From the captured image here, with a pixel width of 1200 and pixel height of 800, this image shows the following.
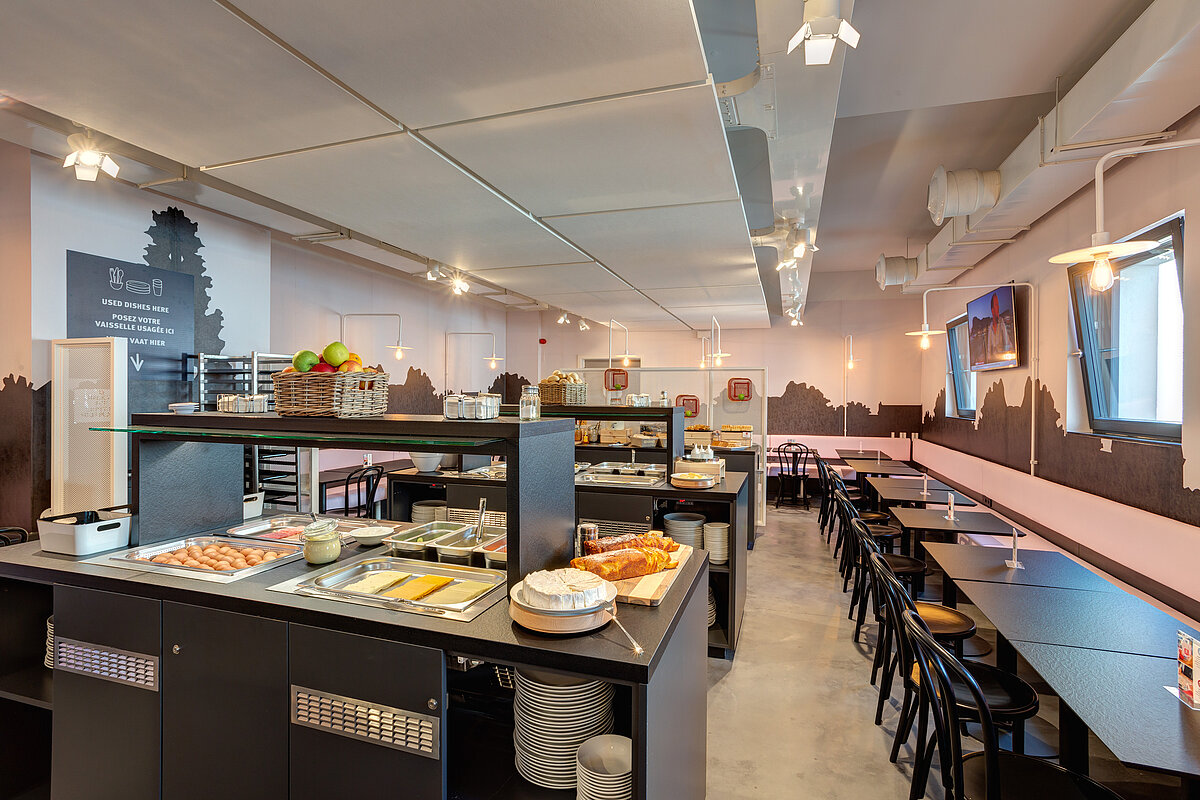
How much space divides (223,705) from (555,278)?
3.74 metres

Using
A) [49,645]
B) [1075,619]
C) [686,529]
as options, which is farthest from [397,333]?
[1075,619]

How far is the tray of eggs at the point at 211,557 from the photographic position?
6.19 feet

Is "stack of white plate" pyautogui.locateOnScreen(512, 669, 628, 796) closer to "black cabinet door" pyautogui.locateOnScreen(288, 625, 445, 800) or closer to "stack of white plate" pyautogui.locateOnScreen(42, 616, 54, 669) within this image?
"black cabinet door" pyautogui.locateOnScreen(288, 625, 445, 800)

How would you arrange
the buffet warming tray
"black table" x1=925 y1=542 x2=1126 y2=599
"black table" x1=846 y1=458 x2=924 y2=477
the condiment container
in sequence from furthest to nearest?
"black table" x1=846 y1=458 x2=924 y2=477 → "black table" x1=925 y1=542 x2=1126 y2=599 → the condiment container → the buffet warming tray

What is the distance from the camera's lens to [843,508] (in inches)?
184

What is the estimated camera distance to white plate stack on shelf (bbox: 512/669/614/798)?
5.04 ft

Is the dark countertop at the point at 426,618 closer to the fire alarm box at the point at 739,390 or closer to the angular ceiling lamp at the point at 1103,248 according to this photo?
the angular ceiling lamp at the point at 1103,248

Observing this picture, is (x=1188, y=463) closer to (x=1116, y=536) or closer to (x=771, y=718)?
(x=1116, y=536)

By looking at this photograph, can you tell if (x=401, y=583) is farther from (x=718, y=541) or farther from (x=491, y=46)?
(x=718, y=541)

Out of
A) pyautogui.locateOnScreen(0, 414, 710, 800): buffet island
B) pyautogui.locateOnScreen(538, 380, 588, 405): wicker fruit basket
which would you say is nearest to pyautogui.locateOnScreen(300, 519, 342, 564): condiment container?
pyautogui.locateOnScreen(0, 414, 710, 800): buffet island

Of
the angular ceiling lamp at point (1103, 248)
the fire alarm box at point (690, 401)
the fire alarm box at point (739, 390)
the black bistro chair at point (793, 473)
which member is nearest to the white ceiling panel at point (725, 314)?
the fire alarm box at point (739, 390)

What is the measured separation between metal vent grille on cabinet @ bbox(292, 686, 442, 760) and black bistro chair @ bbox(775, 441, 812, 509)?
25.0 ft

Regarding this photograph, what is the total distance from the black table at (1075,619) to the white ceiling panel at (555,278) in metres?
3.18

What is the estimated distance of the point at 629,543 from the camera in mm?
2059
